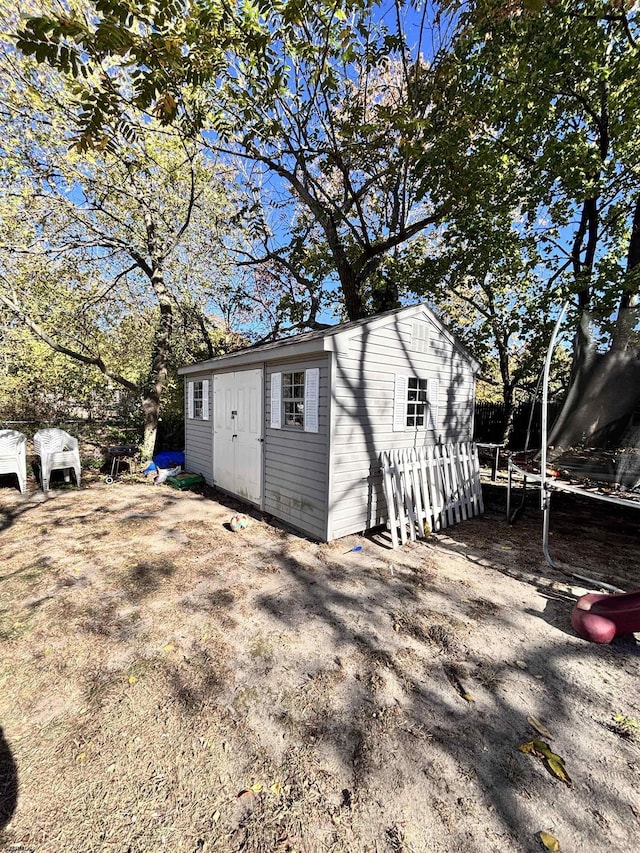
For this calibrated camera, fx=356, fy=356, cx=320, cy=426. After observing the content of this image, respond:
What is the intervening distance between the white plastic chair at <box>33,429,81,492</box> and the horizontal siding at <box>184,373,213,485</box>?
231 centimetres

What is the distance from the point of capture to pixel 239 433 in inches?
257

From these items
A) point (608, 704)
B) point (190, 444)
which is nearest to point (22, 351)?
point (190, 444)

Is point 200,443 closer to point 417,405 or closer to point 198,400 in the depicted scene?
point 198,400

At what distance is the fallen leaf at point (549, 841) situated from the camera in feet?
4.76

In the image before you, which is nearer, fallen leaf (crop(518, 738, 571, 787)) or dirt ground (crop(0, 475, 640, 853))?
dirt ground (crop(0, 475, 640, 853))

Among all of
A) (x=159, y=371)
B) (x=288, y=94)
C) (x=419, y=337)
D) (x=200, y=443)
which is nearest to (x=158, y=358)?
(x=159, y=371)

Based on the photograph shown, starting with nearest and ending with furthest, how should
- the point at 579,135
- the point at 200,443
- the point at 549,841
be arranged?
1. the point at 549,841
2. the point at 579,135
3. the point at 200,443

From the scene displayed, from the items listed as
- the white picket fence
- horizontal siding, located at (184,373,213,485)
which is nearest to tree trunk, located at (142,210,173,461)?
horizontal siding, located at (184,373,213,485)

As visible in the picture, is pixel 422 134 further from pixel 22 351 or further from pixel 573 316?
pixel 22 351

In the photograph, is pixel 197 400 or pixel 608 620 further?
pixel 197 400

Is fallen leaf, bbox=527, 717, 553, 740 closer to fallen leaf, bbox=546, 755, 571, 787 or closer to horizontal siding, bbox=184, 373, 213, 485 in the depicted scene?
fallen leaf, bbox=546, 755, 571, 787

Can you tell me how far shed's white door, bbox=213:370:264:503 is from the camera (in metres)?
6.00

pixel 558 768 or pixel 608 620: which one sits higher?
pixel 608 620

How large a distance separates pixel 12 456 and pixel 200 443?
133 inches
